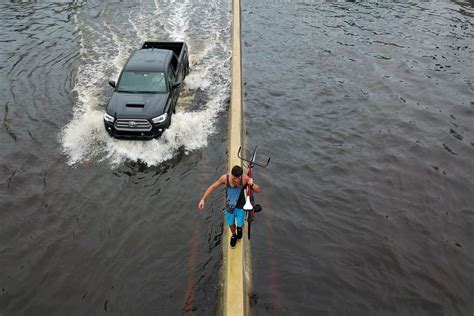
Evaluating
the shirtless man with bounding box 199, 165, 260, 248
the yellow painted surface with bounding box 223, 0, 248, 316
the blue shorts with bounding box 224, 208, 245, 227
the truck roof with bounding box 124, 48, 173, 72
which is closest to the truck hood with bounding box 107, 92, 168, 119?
the truck roof with bounding box 124, 48, 173, 72

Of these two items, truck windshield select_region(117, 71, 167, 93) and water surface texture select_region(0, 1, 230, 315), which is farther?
truck windshield select_region(117, 71, 167, 93)

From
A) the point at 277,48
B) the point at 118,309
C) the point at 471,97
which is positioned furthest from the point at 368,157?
the point at 277,48

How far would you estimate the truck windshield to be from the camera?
12281 mm

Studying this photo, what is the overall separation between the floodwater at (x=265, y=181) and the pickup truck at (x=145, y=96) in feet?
1.59

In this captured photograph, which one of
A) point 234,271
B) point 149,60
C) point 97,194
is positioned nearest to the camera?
point 234,271

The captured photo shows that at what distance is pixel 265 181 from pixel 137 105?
4.45 m

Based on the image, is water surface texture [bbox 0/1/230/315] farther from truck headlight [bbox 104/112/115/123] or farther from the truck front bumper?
truck headlight [bbox 104/112/115/123]

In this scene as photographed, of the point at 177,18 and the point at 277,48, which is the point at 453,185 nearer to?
the point at 277,48

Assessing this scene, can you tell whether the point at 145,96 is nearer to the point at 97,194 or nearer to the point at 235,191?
the point at 97,194

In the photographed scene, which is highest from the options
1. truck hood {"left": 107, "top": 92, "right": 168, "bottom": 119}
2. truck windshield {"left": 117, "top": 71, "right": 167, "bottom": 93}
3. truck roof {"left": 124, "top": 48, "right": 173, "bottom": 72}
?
truck roof {"left": 124, "top": 48, "right": 173, "bottom": 72}

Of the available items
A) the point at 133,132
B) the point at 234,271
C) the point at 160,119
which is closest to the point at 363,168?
the point at 234,271

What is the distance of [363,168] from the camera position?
36.2 ft

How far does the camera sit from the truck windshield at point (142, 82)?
12.3m

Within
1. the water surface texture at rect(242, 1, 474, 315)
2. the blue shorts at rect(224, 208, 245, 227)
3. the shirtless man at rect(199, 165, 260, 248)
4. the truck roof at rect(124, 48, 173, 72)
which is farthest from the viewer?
the truck roof at rect(124, 48, 173, 72)
